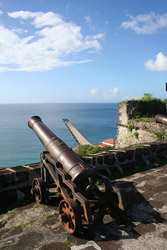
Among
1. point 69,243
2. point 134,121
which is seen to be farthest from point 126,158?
point 134,121

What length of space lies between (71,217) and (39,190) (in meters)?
1.02

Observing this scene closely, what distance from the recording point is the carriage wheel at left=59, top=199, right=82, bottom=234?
245 cm

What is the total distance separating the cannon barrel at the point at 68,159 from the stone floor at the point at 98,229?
622 mm

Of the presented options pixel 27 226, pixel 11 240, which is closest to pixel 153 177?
pixel 27 226

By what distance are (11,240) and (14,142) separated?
4951 cm

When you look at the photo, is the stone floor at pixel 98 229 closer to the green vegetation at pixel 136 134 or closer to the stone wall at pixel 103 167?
the stone wall at pixel 103 167

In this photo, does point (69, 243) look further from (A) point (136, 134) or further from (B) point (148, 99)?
(B) point (148, 99)

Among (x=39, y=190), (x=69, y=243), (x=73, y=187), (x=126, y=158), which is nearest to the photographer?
(x=69, y=243)

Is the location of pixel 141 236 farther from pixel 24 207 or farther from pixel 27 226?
pixel 24 207

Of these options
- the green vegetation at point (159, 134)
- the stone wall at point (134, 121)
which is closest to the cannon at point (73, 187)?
the green vegetation at point (159, 134)

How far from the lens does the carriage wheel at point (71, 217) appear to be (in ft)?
8.04

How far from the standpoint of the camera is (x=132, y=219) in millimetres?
2859

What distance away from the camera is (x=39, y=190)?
3.40 meters

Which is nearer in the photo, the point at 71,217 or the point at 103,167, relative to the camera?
the point at 71,217
